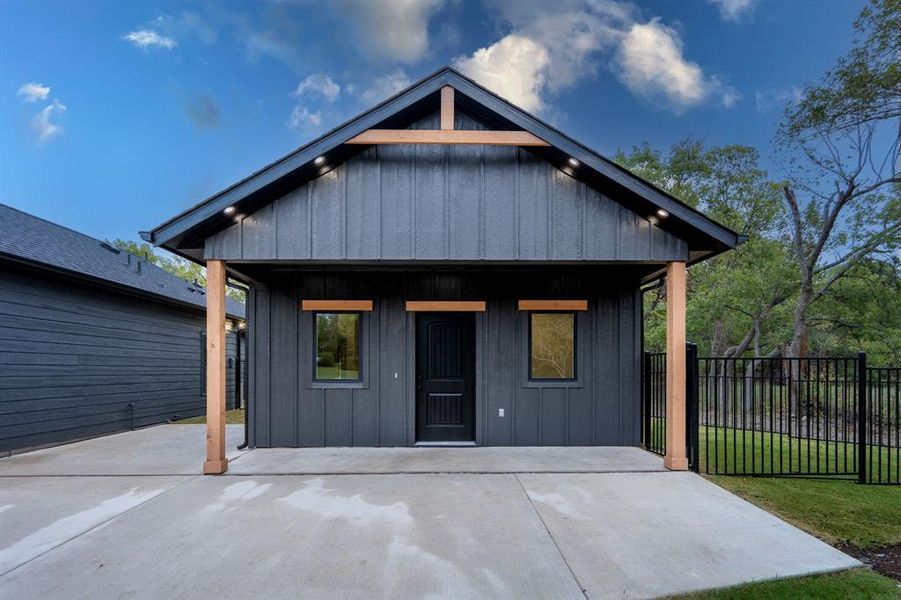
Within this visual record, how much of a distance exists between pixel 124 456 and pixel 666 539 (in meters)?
7.07

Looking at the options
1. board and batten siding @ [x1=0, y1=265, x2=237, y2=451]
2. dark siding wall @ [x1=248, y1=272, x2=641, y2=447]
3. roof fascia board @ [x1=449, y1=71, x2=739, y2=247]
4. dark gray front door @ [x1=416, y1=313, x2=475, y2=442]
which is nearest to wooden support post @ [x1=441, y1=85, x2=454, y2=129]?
roof fascia board @ [x1=449, y1=71, x2=739, y2=247]

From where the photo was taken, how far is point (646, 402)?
657 cm

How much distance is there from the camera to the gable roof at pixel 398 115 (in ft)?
16.5

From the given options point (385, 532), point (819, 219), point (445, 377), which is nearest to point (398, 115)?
point (445, 377)

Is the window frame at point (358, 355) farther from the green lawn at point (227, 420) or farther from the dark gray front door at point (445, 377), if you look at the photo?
the green lawn at point (227, 420)

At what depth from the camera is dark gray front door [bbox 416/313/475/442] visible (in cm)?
677

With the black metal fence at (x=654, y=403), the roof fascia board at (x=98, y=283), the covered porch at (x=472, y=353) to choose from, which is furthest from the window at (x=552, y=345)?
the roof fascia board at (x=98, y=283)

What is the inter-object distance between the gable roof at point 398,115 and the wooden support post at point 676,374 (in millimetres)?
586

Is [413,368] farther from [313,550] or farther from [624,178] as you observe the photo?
[624,178]

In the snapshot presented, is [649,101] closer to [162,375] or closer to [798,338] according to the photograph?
[798,338]

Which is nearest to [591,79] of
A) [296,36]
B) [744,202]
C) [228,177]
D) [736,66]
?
[736,66]

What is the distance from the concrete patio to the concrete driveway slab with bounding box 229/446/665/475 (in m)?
0.05

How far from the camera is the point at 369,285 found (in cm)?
677

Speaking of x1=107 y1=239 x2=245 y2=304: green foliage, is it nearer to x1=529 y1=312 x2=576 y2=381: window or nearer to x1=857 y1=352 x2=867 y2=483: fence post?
x1=529 y1=312 x2=576 y2=381: window
